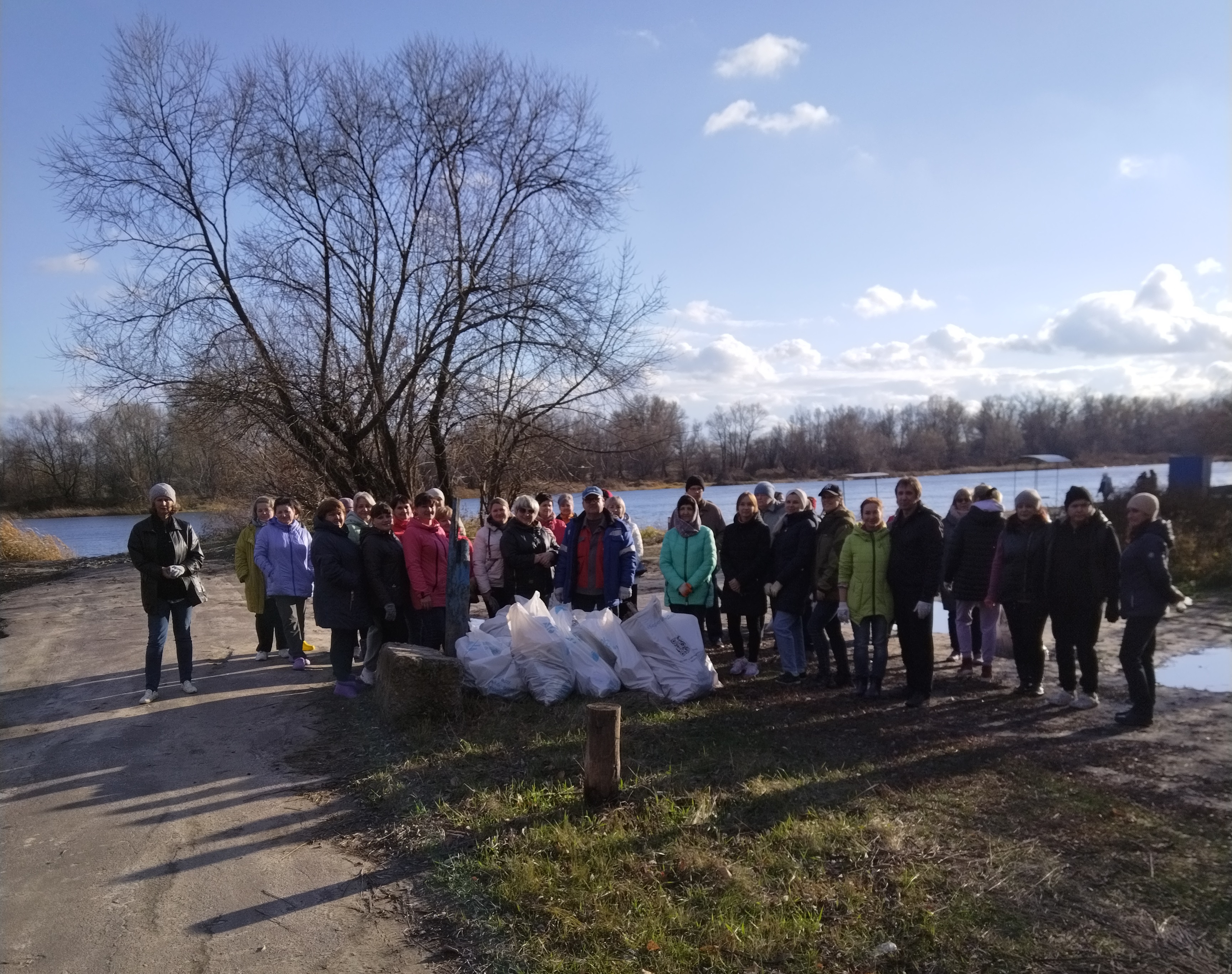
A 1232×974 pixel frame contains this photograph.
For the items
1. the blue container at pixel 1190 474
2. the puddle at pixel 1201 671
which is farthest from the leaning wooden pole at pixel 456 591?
the blue container at pixel 1190 474

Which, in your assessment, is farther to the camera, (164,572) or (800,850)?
(164,572)

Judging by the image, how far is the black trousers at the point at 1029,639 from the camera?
6.60 metres

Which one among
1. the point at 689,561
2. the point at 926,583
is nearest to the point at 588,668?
the point at 689,561

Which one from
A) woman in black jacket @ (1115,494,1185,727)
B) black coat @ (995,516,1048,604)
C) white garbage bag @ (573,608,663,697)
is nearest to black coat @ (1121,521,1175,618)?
woman in black jacket @ (1115,494,1185,727)

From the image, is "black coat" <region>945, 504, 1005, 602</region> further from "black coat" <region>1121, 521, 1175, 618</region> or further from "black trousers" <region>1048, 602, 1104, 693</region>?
"black coat" <region>1121, 521, 1175, 618</region>

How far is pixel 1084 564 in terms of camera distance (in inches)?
245

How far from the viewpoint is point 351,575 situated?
6754 mm

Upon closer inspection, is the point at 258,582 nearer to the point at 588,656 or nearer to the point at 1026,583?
the point at 588,656

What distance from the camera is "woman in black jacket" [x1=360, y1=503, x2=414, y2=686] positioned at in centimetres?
678

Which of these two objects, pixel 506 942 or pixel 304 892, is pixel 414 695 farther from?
pixel 506 942

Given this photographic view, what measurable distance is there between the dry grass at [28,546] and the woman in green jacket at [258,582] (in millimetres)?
13641

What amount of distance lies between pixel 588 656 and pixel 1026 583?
3502 mm

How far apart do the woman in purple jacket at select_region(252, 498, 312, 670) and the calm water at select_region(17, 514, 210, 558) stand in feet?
46.8

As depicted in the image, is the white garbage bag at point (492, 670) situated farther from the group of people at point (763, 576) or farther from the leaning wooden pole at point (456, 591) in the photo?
the group of people at point (763, 576)
